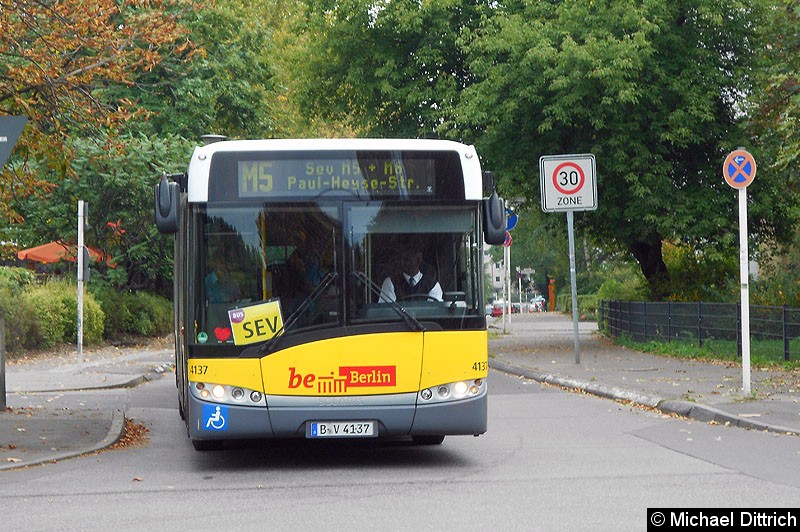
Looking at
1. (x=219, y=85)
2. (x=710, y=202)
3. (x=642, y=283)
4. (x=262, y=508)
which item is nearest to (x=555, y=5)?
(x=710, y=202)

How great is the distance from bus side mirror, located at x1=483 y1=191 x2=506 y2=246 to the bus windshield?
0.46 feet

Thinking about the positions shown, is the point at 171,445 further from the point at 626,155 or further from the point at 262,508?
the point at 626,155

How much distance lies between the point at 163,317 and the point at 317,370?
29502 mm

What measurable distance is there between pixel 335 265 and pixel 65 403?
341 inches

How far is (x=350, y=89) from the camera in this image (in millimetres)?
33969

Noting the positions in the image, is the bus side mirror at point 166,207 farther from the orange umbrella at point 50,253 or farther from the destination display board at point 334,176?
the orange umbrella at point 50,253

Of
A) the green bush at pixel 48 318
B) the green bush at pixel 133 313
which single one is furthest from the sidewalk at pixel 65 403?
the green bush at pixel 133 313

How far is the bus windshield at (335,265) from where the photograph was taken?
35.9 ft

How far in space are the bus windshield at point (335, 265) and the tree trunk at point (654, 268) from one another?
21.2 meters

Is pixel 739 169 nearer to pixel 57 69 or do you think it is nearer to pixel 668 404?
pixel 668 404

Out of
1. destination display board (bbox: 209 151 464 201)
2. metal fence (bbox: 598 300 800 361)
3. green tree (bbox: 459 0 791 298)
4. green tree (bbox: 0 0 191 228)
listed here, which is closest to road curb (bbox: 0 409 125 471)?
green tree (bbox: 0 0 191 228)

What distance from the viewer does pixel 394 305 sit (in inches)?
436

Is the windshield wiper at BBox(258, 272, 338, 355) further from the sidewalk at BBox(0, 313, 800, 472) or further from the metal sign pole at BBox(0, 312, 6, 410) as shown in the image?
the metal sign pole at BBox(0, 312, 6, 410)

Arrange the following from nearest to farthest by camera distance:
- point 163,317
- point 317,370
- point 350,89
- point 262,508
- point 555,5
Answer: point 262,508 < point 317,370 < point 555,5 < point 350,89 < point 163,317
